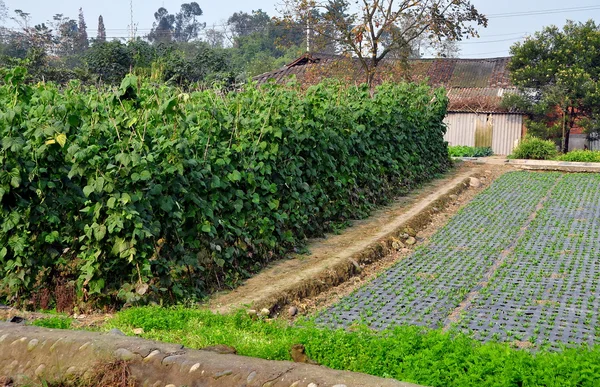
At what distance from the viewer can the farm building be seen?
1071 inches

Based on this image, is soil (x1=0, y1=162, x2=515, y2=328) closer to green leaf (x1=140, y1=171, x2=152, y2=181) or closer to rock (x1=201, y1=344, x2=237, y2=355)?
green leaf (x1=140, y1=171, x2=152, y2=181)

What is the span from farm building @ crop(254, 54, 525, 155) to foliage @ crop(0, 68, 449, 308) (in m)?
16.6

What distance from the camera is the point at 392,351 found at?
14.8 feet

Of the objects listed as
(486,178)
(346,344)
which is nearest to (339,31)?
(486,178)

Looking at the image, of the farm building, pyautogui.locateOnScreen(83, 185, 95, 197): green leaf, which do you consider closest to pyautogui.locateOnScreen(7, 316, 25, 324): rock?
pyautogui.locateOnScreen(83, 185, 95, 197): green leaf

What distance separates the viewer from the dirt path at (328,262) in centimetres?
675

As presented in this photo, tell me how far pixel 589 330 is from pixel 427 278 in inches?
82.2

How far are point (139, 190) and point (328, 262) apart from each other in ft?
8.82

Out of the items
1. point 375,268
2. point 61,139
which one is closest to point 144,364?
point 61,139

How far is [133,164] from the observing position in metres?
6.07

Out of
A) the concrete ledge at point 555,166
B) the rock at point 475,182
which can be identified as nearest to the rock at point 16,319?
the rock at point 475,182

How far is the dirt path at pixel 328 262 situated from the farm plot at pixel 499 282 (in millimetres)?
430

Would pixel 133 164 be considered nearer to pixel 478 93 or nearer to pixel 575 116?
pixel 575 116

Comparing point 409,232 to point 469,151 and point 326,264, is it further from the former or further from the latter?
point 469,151
